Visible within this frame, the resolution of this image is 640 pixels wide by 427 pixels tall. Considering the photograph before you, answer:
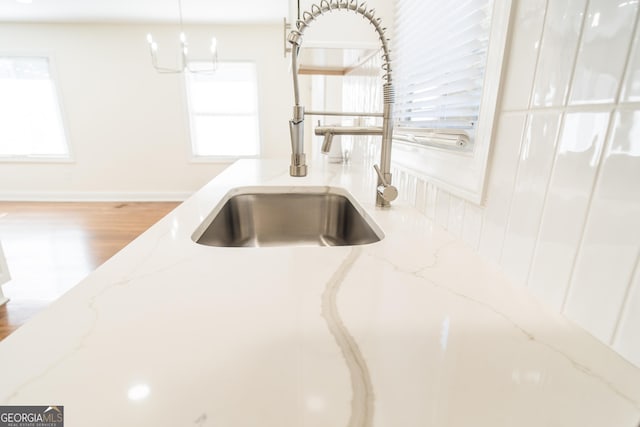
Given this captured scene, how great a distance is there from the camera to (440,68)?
737mm

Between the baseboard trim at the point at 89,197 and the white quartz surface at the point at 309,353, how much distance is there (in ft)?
14.4

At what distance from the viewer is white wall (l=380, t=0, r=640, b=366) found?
0.98 feet

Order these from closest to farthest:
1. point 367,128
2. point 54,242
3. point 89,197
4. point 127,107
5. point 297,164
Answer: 1. point 367,128
2. point 297,164
3. point 54,242
4. point 127,107
5. point 89,197

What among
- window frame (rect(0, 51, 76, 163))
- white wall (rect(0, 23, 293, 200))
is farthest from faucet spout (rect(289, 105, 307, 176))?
window frame (rect(0, 51, 76, 163))

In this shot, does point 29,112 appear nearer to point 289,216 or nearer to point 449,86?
point 289,216

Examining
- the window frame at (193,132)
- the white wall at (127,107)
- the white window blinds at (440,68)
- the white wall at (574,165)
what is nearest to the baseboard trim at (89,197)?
the white wall at (127,107)

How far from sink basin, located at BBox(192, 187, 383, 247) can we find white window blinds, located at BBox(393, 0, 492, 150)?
0.35m

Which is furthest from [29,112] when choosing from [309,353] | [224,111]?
[309,353]

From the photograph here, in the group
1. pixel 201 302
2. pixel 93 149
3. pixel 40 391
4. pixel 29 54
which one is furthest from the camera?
pixel 93 149

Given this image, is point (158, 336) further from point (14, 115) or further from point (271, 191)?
point (14, 115)

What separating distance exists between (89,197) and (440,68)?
5.26 m

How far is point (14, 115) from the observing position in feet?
13.5

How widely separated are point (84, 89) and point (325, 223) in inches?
187

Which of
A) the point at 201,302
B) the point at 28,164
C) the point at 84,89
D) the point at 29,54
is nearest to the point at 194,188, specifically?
the point at 84,89
